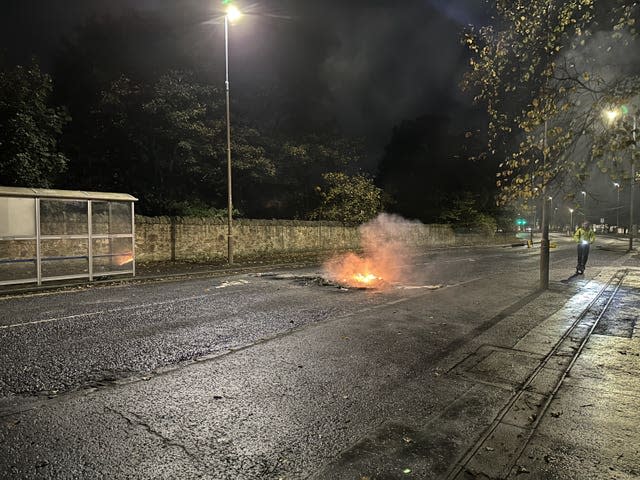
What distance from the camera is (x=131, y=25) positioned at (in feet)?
70.4

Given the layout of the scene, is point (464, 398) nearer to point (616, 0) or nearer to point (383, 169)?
point (616, 0)

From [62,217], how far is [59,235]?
3160 millimetres

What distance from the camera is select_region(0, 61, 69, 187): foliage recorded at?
1490 centimetres

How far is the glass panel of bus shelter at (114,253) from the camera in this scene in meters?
13.7

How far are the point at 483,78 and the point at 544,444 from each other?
17.2 feet

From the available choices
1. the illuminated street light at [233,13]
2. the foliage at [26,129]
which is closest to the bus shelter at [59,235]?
the foliage at [26,129]

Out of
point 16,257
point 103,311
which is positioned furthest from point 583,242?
point 16,257

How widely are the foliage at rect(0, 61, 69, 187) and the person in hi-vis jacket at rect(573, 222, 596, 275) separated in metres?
20.0

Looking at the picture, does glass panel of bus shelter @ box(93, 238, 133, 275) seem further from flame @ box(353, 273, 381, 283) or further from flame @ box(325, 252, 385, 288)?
flame @ box(353, 273, 381, 283)

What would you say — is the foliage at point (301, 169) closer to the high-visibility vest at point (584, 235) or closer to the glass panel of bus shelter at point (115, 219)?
the glass panel of bus shelter at point (115, 219)

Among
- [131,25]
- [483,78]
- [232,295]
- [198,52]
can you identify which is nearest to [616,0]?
[483,78]

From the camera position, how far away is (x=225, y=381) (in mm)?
4402

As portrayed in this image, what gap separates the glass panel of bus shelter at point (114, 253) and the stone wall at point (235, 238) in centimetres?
135

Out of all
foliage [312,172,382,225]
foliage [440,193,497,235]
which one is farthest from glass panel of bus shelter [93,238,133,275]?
foliage [440,193,497,235]
